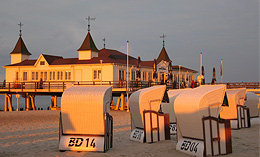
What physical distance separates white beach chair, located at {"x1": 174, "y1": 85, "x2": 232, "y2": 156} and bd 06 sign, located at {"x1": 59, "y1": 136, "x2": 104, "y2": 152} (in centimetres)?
268

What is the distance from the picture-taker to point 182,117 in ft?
34.7

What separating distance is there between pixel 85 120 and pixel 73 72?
28114 millimetres

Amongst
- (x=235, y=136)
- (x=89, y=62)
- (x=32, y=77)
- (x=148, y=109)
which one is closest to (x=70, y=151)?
(x=148, y=109)

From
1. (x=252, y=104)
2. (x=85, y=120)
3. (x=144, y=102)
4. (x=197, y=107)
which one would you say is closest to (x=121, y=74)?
(x=252, y=104)

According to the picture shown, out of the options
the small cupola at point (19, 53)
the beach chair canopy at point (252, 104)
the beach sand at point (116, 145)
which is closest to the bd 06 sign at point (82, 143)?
the beach sand at point (116, 145)

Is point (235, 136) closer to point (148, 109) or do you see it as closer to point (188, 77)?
point (148, 109)

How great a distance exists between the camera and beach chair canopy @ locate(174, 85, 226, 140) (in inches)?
392

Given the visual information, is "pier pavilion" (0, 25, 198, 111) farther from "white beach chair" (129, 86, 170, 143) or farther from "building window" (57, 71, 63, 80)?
"white beach chair" (129, 86, 170, 143)

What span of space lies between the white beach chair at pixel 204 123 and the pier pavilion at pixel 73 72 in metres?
22.7

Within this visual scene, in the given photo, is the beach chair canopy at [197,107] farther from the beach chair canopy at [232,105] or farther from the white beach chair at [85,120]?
the beach chair canopy at [232,105]

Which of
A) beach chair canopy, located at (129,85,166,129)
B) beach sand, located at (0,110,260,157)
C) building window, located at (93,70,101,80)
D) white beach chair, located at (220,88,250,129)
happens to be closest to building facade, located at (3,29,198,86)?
building window, located at (93,70,101,80)

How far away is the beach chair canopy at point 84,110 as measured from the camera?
1063 cm

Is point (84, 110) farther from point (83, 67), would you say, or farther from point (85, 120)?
point (83, 67)

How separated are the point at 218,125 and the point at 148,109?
3.45m
